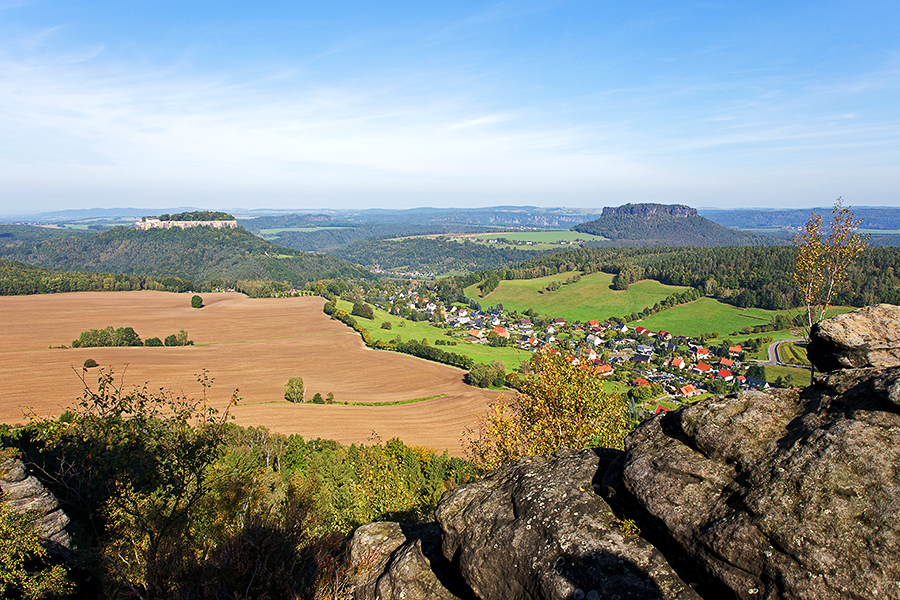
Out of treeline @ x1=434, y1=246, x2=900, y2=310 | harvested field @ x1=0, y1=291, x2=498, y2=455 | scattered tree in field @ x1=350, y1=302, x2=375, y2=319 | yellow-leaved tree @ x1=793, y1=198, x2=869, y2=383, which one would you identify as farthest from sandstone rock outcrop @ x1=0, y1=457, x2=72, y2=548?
treeline @ x1=434, y1=246, x2=900, y2=310

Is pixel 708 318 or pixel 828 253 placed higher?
pixel 828 253

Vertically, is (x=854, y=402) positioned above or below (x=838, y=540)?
above

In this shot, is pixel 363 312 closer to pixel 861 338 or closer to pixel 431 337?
pixel 431 337

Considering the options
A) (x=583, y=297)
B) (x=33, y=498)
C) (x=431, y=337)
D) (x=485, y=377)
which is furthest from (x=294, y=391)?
(x=583, y=297)

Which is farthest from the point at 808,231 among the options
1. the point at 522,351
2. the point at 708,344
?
the point at 708,344

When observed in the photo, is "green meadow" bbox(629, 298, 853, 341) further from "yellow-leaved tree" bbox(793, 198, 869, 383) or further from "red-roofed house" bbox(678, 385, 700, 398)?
"yellow-leaved tree" bbox(793, 198, 869, 383)

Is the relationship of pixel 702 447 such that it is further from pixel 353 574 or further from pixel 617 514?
pixel 353 574
